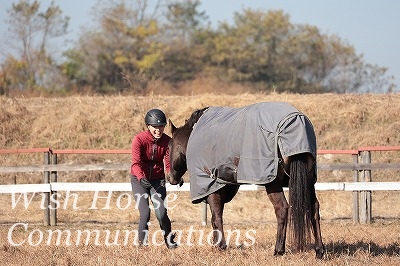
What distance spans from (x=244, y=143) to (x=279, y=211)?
0.84 metres

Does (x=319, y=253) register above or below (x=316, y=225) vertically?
below

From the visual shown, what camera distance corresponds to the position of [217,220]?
27.7 ft

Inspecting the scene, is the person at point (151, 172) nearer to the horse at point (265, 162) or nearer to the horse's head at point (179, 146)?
the horse's head at point (179, 146)

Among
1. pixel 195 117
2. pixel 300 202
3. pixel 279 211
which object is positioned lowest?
pixel 279 211

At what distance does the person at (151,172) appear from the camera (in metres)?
9.10

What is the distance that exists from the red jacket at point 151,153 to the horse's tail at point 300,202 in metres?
2.30

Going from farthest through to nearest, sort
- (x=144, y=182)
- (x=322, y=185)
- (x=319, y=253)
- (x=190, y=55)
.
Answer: (x=190, y=55)
(x=322, y=185)
(x=144, y=182)
(x=319, y=253)

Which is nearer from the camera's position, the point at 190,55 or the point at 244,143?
the point at 244,143

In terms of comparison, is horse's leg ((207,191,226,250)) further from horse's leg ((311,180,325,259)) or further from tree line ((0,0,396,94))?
tree line ((0,0,396,94))

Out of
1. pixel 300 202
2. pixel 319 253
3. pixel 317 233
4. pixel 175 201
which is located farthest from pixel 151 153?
pixel 175 201

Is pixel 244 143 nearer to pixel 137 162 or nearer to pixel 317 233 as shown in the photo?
pixel 317 233

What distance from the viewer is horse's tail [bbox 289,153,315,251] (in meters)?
7.53

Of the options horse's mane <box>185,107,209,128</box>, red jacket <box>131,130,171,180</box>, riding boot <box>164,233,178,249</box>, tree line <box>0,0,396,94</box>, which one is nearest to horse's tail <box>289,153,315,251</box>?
horse's mane <box>185,107,209,128</box>

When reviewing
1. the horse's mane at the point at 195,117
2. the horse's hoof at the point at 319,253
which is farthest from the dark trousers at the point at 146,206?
the horse's hoof at the point at 319,253
